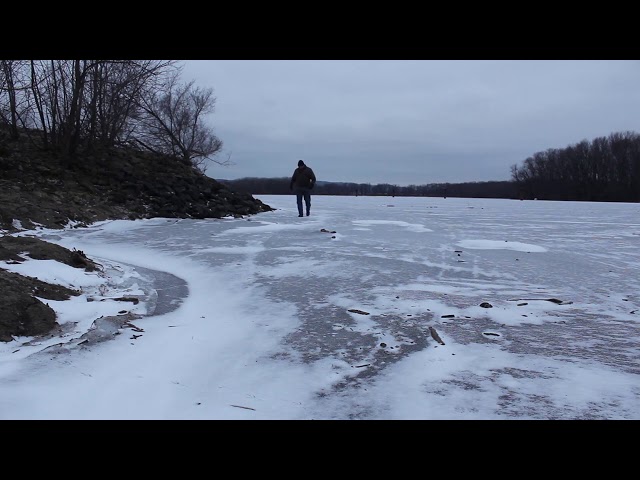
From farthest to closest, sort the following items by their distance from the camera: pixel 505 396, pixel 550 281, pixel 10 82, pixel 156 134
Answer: pixel 156 134, pixel 10 82, pixel 550 281, pixel 505 396

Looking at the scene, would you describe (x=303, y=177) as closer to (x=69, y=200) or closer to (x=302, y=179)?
(x=302, y=179)

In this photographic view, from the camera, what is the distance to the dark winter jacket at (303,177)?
14.4 m

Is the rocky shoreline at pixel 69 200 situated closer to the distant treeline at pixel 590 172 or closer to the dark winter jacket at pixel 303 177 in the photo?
the dark winter jacket at pixel 303 177

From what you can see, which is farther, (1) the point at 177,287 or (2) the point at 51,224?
(2) the point at 51,224

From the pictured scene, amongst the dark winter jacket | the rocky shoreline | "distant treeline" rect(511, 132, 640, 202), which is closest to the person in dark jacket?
the dark winter jacket

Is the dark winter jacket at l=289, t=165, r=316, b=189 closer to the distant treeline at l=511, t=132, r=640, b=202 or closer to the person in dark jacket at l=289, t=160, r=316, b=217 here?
the person in dark jacket at l=289, t=160, r=316, b=217

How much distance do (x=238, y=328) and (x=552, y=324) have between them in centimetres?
273

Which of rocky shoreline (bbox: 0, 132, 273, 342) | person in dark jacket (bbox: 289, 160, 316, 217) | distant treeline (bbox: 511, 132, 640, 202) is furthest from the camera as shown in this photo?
distant treeline (bbox: 511, 132, 640, 202)

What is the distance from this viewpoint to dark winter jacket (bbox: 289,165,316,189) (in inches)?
567

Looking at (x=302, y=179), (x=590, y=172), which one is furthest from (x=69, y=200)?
(x=590, y=172)
